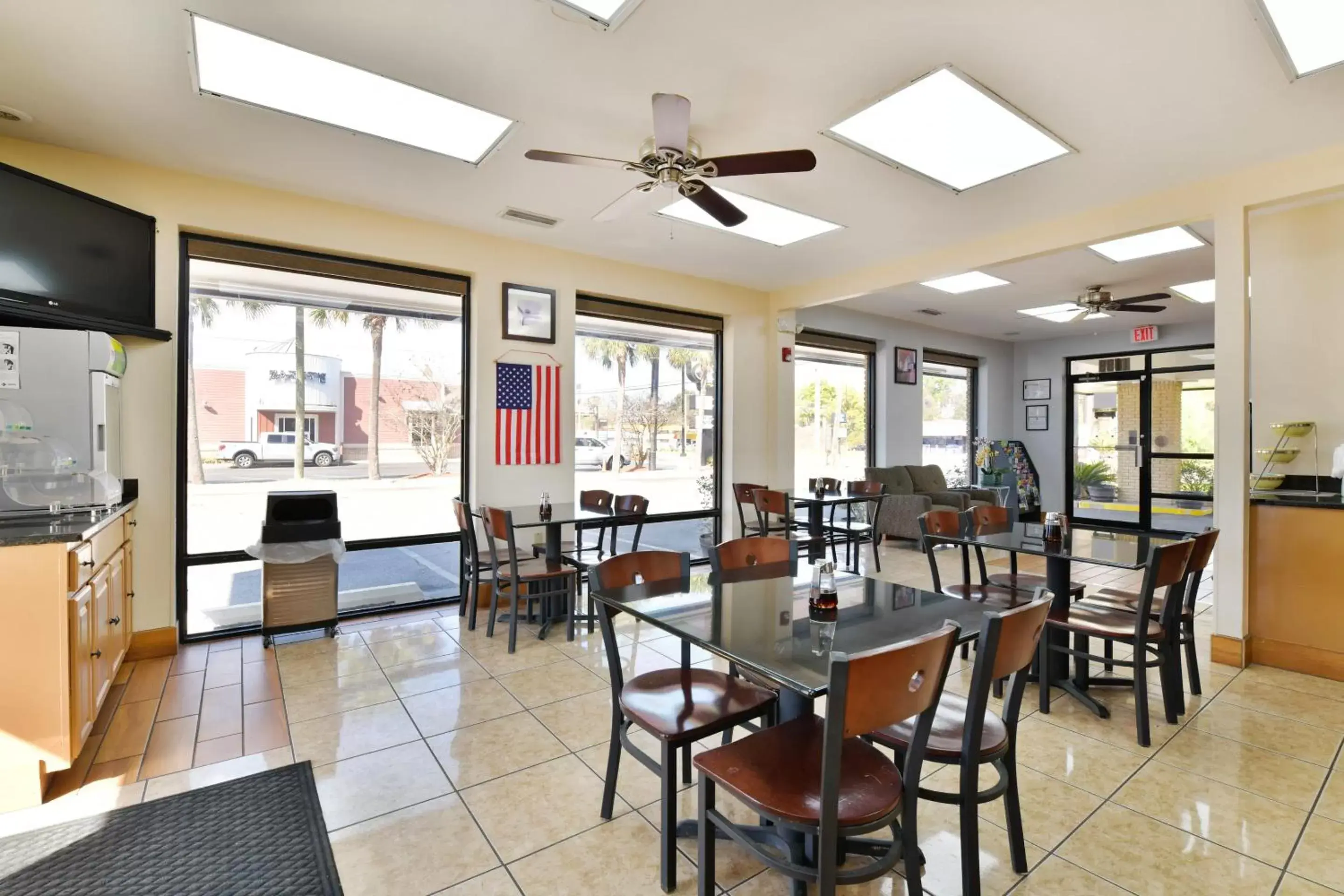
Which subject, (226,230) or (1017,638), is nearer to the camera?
(1017,638)

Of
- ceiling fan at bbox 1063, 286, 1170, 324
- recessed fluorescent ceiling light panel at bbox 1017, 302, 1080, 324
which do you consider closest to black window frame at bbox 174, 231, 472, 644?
ceiling fan at bbox 1063, 286, 1170, 324

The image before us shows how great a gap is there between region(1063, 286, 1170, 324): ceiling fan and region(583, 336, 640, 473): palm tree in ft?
15.3

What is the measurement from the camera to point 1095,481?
9.10 meters

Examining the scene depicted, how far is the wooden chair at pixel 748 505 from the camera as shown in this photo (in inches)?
228

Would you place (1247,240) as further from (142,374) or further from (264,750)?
(142,374)

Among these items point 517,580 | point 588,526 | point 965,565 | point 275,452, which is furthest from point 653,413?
point 965,565

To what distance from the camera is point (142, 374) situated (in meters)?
3.61

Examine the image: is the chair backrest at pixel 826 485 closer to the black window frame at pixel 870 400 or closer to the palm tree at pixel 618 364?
the palm tree at pixel 618 364

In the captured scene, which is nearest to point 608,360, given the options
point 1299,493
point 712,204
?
point 712,204

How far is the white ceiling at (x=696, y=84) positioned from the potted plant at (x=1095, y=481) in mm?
6375

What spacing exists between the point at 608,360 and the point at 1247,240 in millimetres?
4501

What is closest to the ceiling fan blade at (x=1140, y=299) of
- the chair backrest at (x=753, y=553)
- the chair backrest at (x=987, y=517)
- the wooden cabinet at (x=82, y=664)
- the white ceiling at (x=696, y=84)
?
the white ceiling at (x=696, y=84)

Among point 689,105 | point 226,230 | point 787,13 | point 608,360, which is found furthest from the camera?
point 608,360

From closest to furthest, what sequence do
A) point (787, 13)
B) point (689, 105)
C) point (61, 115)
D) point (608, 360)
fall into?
point (787, 13)
point (689, 105)
point (61, 115)
point (608, 360)
